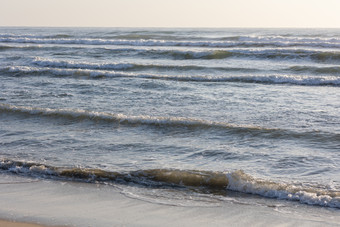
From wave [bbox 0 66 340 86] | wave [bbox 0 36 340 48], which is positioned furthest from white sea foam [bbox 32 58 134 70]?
wave [bbox 0 36 340 48]

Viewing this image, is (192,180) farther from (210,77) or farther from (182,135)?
(210,77)

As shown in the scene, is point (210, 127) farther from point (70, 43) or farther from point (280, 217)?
point (70, 43)

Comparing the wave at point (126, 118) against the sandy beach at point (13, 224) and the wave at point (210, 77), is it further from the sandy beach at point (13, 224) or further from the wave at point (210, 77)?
the wave at point (210, 77)

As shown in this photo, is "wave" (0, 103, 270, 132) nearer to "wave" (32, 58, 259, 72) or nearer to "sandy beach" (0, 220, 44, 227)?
"sandy beach" (0, 220, 44, 227)

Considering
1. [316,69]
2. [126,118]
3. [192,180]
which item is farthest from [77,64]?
[192,180]

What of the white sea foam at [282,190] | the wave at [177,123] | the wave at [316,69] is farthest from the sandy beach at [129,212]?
the wave at [316,69]

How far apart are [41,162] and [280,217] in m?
3.60

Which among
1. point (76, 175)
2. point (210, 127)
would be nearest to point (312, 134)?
point (210, 127)

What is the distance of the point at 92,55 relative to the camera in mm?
23500

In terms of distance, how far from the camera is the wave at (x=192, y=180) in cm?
504

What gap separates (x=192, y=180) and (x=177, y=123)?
2983 millimetres

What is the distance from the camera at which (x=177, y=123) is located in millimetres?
8578

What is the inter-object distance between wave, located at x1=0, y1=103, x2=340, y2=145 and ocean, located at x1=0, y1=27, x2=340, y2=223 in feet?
0.06

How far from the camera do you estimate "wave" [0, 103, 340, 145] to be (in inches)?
298
